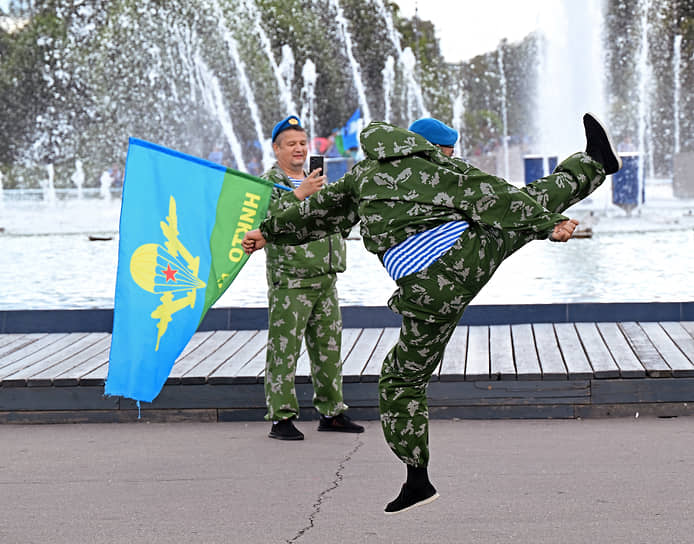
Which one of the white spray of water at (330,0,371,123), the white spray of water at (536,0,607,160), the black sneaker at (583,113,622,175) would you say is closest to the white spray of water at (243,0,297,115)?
the white spray of water at (330,0,371,123)

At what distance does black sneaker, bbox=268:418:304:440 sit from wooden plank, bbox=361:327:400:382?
1.93 ft

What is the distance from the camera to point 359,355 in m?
7.48

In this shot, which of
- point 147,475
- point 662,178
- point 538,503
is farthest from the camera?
point 662,178

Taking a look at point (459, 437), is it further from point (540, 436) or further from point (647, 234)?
point (647, 234)

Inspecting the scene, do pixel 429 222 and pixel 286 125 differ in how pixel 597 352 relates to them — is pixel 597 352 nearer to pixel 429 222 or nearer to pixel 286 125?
pixel 286 125

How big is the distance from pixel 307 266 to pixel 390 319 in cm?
236

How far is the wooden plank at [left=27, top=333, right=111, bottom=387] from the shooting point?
698 cm

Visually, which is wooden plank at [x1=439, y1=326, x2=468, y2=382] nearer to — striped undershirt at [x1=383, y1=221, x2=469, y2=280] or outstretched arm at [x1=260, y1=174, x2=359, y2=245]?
outstretched arm at [x1=260, y1=174, x2=359, y2=245]

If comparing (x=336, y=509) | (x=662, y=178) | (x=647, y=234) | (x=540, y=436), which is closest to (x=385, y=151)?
(x=336, y=509)

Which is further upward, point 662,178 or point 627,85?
point 627,85

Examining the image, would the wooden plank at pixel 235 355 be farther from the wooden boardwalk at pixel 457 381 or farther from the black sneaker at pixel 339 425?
the black sneaker at pixel 339 425

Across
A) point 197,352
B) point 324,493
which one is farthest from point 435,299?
point 197,352

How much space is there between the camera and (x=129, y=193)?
606cm

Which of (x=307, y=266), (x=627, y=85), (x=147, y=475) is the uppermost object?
(x=627, y=85)
